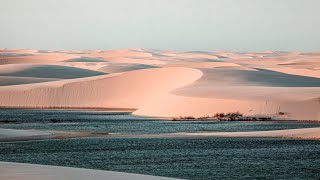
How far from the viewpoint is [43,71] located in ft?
491

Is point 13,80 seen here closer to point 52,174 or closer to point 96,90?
point 96,90

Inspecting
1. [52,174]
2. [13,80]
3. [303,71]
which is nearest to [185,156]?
[52,174]

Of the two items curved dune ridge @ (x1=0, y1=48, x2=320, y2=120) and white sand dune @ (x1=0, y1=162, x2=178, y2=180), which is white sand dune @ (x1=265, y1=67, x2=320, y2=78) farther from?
white sand dune @ (x1=0, y1=162, x2=178, y2=180)

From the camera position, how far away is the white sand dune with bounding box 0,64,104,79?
146250 mm

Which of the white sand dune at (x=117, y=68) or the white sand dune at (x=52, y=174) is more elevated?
the white sand dune at (x=52, y=174)

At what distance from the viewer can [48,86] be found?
362ft

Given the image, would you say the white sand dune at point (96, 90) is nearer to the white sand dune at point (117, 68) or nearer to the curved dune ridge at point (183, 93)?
the curved dune ridge at point (183, 93)

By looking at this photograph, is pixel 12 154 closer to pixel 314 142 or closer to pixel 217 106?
pixel 314 142

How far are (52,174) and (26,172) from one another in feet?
3.33

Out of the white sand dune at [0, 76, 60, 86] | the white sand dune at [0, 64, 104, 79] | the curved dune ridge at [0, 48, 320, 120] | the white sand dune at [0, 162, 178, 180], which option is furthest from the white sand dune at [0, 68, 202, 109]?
the white sand dune at [0, 162, 178, 180]

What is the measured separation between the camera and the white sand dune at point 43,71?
146m

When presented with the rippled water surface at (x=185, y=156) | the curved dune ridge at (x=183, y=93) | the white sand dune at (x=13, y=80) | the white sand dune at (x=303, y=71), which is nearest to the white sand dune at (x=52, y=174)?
the rippled water surface at (x=185, y=156)

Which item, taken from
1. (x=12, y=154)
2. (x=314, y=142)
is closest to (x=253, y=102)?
(x=314, y=142)

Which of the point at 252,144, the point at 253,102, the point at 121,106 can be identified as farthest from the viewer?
the point at 121,106
